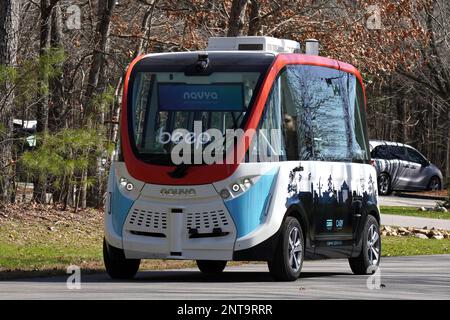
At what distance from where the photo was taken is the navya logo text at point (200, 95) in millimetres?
15662

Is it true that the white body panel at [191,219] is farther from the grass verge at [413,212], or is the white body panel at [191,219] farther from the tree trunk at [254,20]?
the grass verge at [413,212]

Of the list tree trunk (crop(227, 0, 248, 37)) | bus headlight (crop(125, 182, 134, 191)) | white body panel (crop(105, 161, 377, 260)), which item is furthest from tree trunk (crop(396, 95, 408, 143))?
bus headlight (crop(125, 182, 134, 191))

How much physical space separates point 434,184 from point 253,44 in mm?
31828

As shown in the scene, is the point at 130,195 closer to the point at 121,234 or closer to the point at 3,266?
the point at 121,234

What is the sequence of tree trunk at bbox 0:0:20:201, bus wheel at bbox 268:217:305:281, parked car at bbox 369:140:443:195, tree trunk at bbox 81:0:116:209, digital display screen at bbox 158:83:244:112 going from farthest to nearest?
1. parked car at bbox 369:140:443:195
2. tree trunk at bbox 81:0:116:209
3. tree trunk at bbox 0:0:20:201
4. digital display screen at bbox 158:83:244:112
5. bus wheel at bbox 268:217:305:281

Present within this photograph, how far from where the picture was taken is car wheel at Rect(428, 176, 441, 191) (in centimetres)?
4731

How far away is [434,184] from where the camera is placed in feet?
156

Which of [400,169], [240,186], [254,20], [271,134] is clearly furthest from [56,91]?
[400,169]

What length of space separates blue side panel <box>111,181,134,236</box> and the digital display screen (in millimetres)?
1162

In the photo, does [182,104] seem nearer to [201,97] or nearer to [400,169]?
[201,97]

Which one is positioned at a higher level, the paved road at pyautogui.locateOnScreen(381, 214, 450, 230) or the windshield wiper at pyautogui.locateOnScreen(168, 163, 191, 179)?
the windshield wiper at pyautogui.locateOnScreen(168, 163, 191, 179)

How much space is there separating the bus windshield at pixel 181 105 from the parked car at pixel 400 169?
28.9 m

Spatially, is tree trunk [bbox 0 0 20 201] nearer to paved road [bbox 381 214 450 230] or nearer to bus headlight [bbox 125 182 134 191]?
bus headlight [bbox 125 182 134 191]

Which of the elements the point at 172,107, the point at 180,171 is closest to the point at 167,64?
the point at 172,107
